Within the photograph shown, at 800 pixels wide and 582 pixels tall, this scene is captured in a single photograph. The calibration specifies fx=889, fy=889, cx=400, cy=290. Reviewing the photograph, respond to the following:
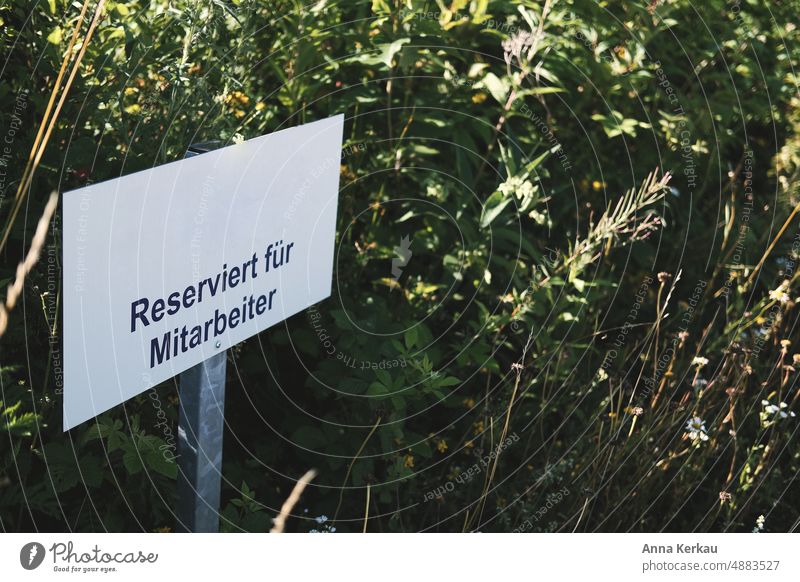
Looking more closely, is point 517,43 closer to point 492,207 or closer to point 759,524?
point 492,207

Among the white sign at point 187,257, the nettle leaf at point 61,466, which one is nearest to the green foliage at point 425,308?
A: the nettle leaf at point 61,466

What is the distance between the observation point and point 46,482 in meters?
1.78

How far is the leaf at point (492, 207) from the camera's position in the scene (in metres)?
2.25

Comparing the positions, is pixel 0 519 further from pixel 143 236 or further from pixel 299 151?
pixel 299 151

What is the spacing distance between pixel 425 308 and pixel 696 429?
2.54ft

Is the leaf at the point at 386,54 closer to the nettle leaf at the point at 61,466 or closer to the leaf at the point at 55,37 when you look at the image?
the leaf at the point at 55,37

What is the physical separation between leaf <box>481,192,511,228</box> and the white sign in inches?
20.5

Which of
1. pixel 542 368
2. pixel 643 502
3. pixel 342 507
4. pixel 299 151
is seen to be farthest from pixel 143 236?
pixel 643 502

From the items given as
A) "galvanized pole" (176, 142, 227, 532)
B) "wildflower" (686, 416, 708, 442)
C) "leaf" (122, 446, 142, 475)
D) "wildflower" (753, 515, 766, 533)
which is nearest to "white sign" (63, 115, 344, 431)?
"galvanized pole" (176, 142, 227, 532)

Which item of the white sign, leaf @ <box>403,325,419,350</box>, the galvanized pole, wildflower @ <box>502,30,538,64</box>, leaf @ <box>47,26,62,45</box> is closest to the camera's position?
the white sign

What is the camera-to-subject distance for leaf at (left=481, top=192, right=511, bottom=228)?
7.39 feet

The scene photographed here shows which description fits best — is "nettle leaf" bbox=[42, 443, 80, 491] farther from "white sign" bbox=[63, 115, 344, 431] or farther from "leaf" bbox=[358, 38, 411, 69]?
"leaf" bbox=[358, 38, 411, 69]

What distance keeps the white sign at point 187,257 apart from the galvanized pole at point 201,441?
63mm

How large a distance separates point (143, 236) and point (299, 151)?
1.38 feet
